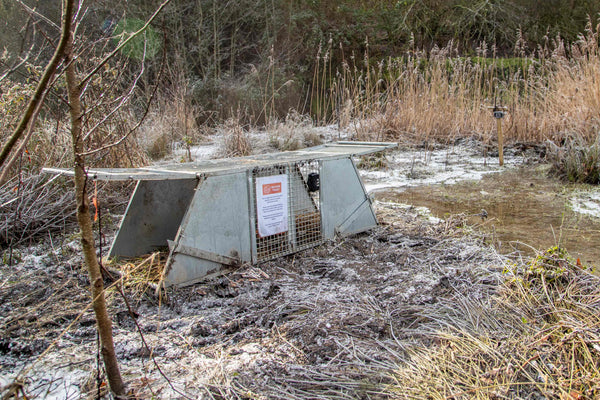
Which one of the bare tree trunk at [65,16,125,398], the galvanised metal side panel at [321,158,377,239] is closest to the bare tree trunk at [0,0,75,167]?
the bare tree trunk at [65,16,125,398]

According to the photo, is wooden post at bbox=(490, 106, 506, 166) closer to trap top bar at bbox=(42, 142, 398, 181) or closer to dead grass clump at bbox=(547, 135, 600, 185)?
dead grass clump at bbox=(547, 135, 600, 185)

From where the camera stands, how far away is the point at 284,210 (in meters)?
2.77

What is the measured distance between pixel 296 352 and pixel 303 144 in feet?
15.1

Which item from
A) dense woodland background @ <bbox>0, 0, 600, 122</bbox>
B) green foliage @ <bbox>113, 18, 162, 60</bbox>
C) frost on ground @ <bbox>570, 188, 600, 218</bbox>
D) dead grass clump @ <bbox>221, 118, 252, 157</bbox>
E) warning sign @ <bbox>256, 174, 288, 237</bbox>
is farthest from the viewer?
dense woodland background @ <bbox>0, 0, 600, 122</bbox>

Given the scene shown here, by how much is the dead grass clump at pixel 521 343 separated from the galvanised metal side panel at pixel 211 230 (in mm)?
1078

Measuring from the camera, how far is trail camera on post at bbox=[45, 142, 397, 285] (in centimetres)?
239

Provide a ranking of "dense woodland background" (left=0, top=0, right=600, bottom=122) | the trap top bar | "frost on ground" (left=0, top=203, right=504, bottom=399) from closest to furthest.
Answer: "frost on ground" (left=0, top=203, right=504, bottom=399)
the trap top bar
"dense woodland background" (left=0, top=0, right=600, bottom=122)

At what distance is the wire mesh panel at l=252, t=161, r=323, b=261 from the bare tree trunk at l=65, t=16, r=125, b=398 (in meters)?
1.36

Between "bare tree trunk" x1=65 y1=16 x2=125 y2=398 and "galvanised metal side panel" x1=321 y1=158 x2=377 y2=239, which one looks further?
"galvanised metal side panel" x1=321 y1=158 x2=377 y2=239

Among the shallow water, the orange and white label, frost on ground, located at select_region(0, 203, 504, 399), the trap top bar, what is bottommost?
frost on ground, located at select_region(0, 203, 504, 399)

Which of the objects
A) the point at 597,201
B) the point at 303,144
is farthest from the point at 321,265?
the point at 303,144

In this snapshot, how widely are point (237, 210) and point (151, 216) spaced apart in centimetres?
66

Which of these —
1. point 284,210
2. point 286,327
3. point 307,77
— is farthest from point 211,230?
point 307,77

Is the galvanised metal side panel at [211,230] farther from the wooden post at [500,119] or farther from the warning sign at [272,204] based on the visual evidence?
the wooden post at [500,119]
